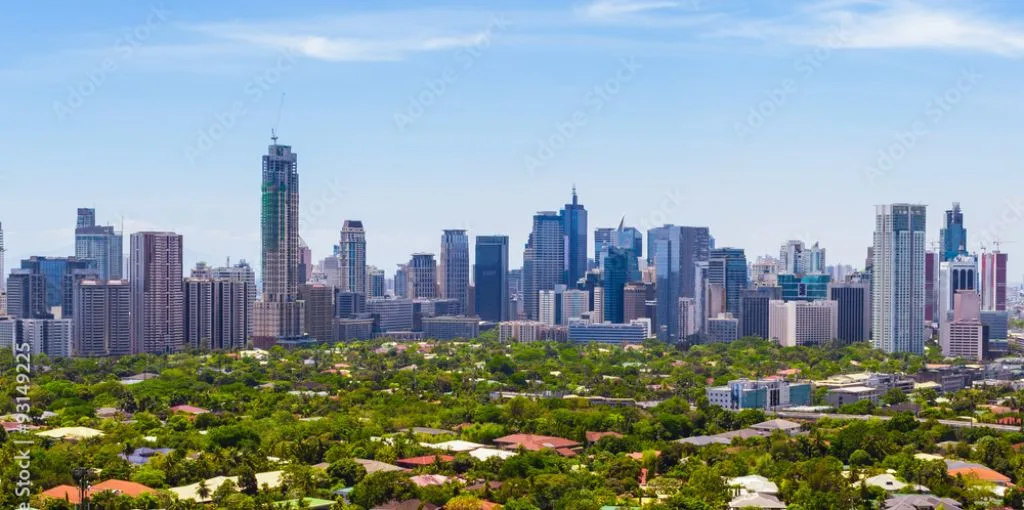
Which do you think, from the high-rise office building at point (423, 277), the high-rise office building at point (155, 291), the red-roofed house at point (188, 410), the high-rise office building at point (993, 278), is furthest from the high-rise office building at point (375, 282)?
the red-roofed house at point (188, 410)

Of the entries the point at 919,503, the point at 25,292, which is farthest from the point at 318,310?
the point at 919,503

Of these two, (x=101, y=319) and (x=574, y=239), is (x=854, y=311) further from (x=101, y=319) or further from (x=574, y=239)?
(x=101, y=319)

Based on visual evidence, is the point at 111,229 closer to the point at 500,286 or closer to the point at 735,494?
the point at 500,286

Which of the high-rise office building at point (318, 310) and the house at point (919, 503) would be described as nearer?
the house at point (919, 503)

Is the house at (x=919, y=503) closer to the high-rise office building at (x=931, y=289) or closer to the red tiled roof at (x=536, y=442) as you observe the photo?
the red tiled roof at (x=536, y=442)

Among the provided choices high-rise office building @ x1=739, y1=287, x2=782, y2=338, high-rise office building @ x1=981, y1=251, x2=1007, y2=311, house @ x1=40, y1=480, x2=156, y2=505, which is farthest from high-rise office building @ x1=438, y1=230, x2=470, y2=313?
house @ x1=40, y1=480, x2=156, y2=505

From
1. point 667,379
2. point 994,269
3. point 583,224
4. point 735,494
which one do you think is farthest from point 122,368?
point 994,269
